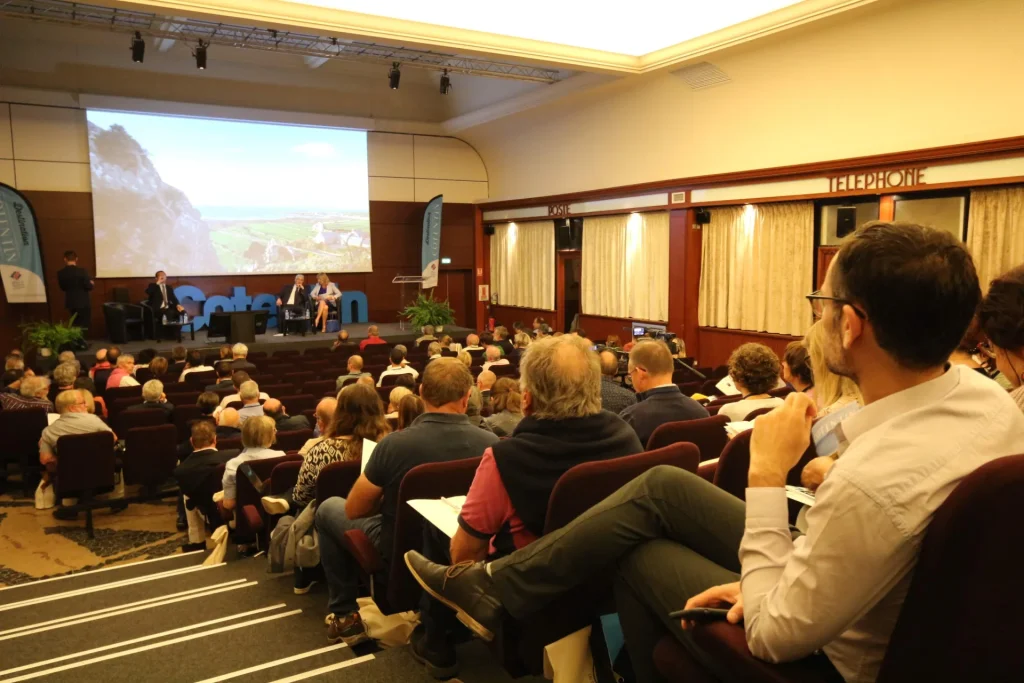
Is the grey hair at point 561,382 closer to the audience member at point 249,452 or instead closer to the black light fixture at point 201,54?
the audience member at point 249,452

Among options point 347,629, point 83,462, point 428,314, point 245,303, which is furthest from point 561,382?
point 245,303

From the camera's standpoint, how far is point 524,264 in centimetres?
1623

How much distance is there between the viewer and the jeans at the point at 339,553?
9.78 ft

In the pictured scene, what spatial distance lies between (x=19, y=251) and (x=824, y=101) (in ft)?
44.6

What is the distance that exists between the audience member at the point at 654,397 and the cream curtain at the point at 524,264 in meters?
11.4

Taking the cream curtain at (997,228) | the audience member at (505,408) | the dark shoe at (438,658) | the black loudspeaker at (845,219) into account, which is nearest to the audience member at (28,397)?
the audience member at (505,408)

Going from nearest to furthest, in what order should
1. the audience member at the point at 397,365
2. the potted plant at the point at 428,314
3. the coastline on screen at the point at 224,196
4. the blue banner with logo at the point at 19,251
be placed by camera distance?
the audience member at the point at 397,365 → the blue banner with logo at the point at 19,251 → the coastline on screen at the point at 224,196 → the potted plant at the point at 428,314

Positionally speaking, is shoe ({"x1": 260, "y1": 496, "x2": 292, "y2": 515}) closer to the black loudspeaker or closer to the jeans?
the jeans

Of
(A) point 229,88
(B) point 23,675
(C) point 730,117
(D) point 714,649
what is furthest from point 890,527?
(A) point 229,88

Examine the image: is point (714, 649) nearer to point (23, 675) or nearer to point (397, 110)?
point (23, 675)

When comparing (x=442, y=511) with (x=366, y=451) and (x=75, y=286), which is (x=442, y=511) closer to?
(x=366, y=451)

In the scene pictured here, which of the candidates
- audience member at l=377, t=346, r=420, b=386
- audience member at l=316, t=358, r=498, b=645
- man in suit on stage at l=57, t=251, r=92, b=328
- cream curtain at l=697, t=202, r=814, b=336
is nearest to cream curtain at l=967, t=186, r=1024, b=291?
cream curtain at l=697, t=202, r=814, b=336

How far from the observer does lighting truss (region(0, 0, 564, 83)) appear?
10.4m

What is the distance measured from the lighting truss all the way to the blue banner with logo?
3.59 meters
